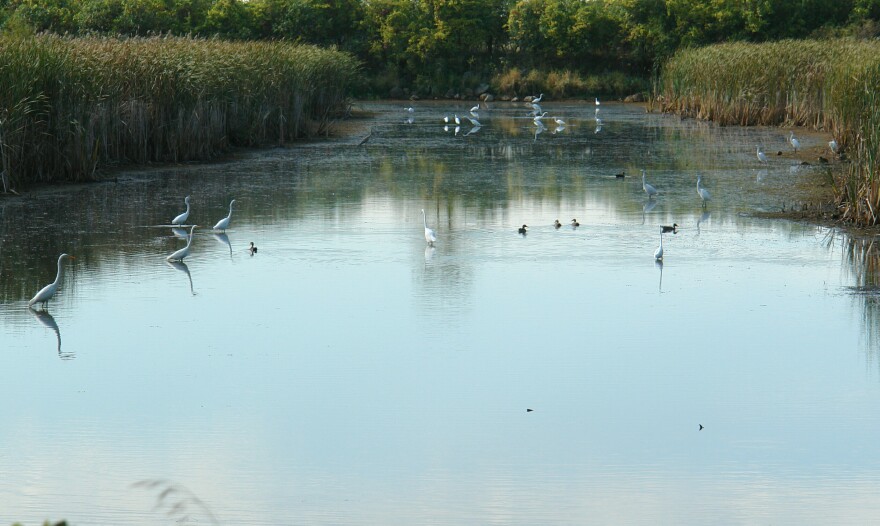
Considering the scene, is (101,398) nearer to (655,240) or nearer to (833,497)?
(833,497)

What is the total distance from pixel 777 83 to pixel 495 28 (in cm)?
3187

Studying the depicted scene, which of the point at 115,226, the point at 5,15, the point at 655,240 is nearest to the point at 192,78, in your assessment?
the point at 115,226

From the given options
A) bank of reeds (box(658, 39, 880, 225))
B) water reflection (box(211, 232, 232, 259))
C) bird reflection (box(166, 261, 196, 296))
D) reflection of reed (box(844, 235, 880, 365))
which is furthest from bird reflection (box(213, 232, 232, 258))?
bank of reeds (box(658, 39, 880, 225))

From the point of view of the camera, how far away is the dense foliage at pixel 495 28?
192 feet

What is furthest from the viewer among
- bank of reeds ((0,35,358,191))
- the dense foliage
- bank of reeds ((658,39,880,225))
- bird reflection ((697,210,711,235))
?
the dense foliage

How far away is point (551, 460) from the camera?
20.2ft

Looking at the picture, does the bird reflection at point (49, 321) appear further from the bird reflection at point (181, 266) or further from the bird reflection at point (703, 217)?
the bird reflection at point (703, 217)

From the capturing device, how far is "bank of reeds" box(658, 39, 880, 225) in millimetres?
21844

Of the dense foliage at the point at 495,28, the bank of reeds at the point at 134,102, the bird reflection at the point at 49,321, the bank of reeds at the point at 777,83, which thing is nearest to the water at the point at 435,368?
the bird reflection at the point at 49,321

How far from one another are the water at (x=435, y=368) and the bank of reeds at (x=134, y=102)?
146 centimetres

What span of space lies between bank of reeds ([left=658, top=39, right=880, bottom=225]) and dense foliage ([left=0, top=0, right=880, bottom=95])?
1793 centimetres

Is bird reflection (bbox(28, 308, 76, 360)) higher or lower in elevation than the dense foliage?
lower

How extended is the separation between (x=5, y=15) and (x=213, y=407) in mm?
43382

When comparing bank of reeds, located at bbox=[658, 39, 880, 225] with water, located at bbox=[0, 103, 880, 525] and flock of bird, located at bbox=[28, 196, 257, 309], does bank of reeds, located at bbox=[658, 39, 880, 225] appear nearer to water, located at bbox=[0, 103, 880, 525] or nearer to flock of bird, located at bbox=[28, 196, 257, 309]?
water, located at bbox=[0, 103, 880, 525]
